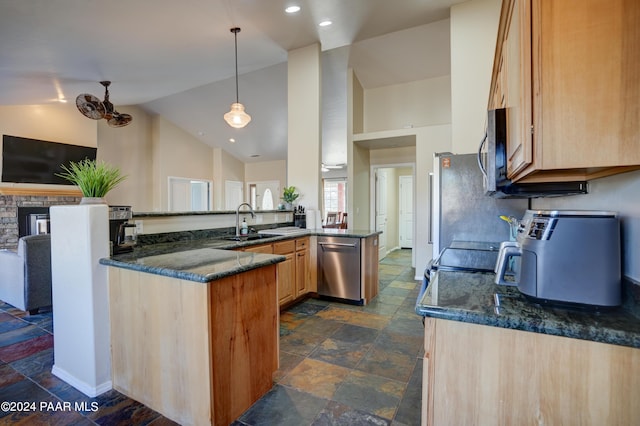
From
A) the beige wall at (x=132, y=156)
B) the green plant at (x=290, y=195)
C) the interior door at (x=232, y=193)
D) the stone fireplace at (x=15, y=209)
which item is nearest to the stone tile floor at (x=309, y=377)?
the green plant at (x=290, y=195)

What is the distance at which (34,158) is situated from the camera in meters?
5.03

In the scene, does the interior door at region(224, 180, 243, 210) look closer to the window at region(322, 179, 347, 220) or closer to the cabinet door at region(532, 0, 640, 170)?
the window at region(322, 179, 347, 220)

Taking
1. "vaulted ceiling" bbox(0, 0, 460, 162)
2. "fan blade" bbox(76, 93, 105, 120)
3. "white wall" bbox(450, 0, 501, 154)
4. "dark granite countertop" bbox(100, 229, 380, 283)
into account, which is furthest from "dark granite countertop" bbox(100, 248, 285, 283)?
"fan blade" bbox(76, 93, 105, 120)

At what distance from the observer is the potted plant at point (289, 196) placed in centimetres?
424

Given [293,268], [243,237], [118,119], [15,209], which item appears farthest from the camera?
[118,119]

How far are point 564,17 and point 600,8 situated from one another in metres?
0.08

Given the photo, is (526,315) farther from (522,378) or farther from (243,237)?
(243,237)

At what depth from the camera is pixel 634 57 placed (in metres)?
0.75

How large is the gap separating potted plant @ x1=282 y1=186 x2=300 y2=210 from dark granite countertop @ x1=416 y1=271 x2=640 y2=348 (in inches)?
127

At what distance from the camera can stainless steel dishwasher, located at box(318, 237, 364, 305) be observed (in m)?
3.47

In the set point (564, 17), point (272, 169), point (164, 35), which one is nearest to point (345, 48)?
point (164, 35)

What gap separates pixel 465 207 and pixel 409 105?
3.51m

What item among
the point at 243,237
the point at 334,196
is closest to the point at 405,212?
the point at 334,196

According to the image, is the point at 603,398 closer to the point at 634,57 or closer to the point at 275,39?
the point at 634,57
